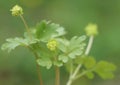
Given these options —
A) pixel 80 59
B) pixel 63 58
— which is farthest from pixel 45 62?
pixel 80 59

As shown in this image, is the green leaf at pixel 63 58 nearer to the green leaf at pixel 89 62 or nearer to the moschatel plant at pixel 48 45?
the moschatel plant at pixel 48 45

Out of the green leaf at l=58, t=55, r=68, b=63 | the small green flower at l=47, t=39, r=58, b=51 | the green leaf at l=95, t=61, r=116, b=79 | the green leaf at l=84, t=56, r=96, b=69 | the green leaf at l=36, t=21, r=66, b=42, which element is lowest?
the green leaf at l=58, t=55, r=68, b=63

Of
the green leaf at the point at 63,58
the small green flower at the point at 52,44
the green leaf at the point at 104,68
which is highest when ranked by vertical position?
the green leaf at the point at 104,68

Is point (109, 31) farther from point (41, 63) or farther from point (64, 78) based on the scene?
point (41, 63)

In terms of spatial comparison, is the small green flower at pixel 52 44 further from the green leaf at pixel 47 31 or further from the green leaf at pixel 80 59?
the green leaf at pixel 80 59

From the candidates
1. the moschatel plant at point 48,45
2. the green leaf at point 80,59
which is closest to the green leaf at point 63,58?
the moschatel plant at point 48,45

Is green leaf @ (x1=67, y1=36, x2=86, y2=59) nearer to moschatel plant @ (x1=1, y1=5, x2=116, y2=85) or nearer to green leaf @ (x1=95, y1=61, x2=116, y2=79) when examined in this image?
moschatel plant @ (x1=1, y1=5, x2=116, y2=85)

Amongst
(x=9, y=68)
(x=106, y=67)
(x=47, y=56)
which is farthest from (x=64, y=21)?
(x=47, y=56)

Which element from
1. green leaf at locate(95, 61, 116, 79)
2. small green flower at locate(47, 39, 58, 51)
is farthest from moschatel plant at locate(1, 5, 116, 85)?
green leaf at locate(95, 61, 116, 79)

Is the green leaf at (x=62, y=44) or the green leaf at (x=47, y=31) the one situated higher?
the green leaf at (x=47, y=31)

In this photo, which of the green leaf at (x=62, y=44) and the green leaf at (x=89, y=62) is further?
the green leaf at (x=89, y=62)
